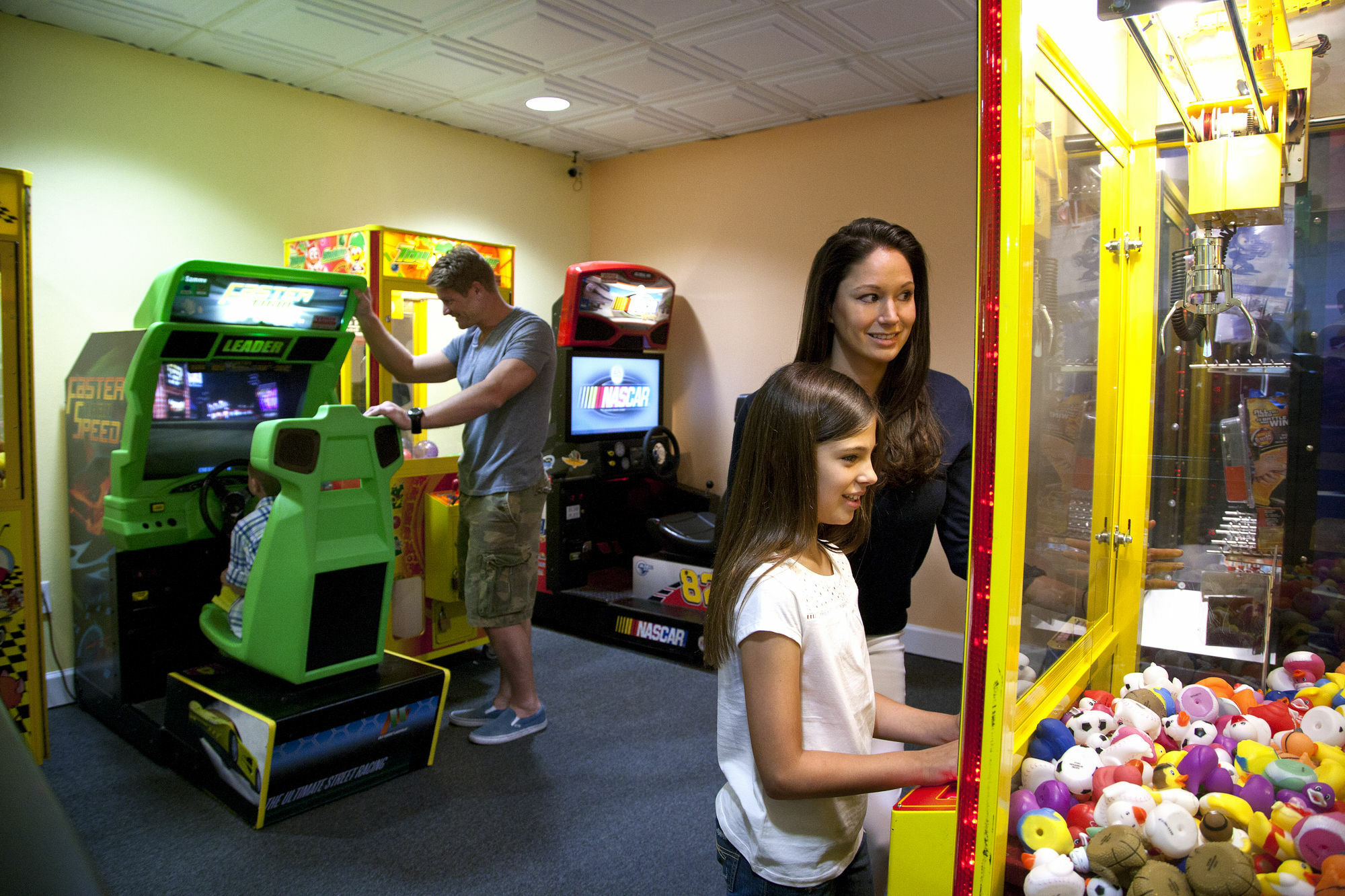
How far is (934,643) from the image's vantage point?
435 centimetres

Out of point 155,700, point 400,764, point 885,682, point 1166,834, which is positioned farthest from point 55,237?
point 1166,834

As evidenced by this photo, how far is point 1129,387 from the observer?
5.73ft

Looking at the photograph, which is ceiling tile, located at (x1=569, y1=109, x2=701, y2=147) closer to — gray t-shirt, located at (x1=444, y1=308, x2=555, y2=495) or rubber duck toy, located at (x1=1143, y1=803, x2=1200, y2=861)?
gray t-shirt, located at (x1=444, y1=308, x2=555, y2=495)

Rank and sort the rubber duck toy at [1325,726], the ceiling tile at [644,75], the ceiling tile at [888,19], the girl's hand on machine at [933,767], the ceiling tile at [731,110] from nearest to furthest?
1. the girl's hand on machine at [933,767]
2. the rubber duck toy at [1325,726]
3. the ceiling tile at [888,19]
4. the ceiling tile at [644,75]
5. the ceiling tile at [731,110]

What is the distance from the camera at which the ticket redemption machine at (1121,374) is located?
2.95ft

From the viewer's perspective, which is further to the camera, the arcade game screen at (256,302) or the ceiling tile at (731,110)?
the ceiling tile at (731,110)

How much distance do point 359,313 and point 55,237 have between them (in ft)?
4.64

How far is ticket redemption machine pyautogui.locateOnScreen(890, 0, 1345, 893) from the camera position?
0.90 m

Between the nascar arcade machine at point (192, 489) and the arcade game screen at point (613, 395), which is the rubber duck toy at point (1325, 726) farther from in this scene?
the arcade game screen at point (613, 395)

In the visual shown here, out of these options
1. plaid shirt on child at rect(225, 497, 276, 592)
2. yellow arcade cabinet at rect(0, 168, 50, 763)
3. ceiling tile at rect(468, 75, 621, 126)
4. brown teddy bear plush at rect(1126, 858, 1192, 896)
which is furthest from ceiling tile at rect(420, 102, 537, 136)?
brown teddy bear plush at rect(1126, 858, 1192, 896)

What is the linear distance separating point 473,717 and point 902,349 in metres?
2.47

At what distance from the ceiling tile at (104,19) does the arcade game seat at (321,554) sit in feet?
6.65

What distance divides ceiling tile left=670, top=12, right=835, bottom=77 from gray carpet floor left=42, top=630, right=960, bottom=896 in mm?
2842

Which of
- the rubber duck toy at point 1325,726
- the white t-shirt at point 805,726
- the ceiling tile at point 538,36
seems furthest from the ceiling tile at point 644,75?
the rubber duck toy at point 1325,726
